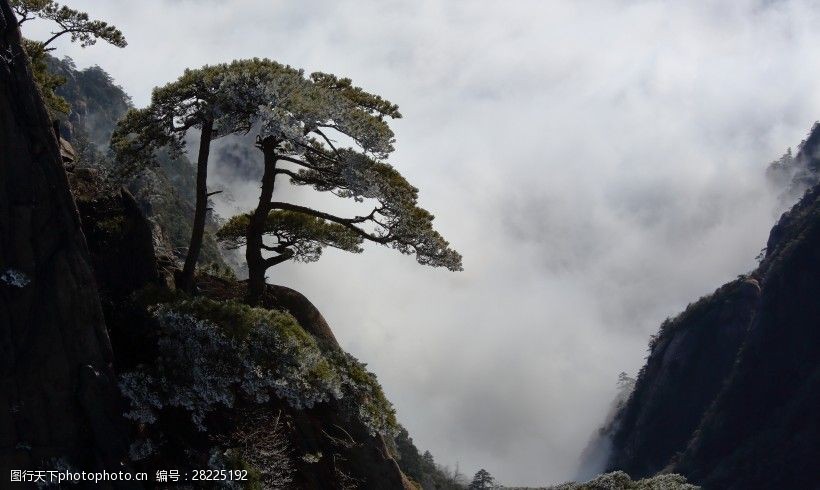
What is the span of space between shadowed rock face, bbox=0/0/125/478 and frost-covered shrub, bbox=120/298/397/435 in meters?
0.74

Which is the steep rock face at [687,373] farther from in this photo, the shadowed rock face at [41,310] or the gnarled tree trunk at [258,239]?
the shadowed rock face at [41,310]

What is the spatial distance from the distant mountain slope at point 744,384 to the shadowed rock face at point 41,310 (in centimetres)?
12692

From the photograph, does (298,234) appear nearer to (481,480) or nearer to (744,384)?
(481,480)

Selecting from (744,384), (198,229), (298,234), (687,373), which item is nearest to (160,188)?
(298,234)

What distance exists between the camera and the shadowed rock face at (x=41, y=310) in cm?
1330

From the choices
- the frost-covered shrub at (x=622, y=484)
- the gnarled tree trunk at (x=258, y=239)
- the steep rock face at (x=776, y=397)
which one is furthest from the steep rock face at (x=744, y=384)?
the gnarled tree trunk at (x=258, y=239)

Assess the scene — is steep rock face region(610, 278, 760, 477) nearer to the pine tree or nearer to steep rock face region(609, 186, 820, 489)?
steep rock face region(609, 186, 820, 489)

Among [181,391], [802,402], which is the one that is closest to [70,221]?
[181,391]

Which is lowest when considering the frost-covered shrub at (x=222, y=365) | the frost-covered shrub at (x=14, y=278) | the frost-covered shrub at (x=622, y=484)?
the frost-covered shrub at (x=622, y=484)

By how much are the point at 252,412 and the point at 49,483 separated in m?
4.06

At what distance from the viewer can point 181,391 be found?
14.9m

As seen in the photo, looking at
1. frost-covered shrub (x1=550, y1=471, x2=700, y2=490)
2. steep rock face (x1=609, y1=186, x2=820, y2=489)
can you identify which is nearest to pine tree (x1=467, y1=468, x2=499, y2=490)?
steep rock face (x1=609, y1=186, x2=820, y2=489)

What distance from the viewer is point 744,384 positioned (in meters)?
142

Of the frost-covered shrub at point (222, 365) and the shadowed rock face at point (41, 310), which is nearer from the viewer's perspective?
the shadowed rock face at point (41, 310)
